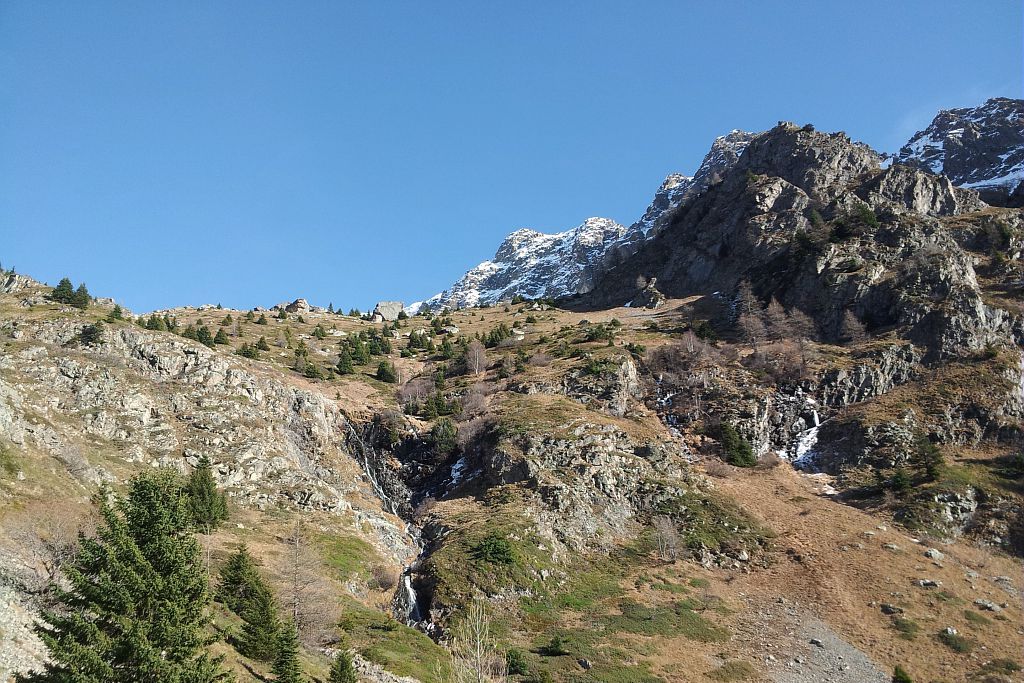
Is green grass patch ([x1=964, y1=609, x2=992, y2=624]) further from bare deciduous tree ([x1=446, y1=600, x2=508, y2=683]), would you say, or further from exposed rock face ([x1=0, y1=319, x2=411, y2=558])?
exposed rock face ([x1=0, y1=319, x2=411, y2=558])

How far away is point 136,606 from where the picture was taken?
66.3 feet

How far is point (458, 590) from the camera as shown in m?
47.2

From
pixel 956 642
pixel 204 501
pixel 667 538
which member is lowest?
pixel 956 642

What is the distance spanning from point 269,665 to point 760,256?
120 meters

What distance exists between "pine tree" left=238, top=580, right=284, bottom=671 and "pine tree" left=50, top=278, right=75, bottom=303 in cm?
7134

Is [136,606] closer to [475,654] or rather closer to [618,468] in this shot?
[475,654]

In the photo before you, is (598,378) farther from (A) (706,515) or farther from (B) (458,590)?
(B) (458,590)

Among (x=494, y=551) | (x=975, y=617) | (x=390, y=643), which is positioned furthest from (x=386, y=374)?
(x=975, y=617)

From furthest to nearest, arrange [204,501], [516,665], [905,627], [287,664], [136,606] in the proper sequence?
1. [204,501]
2. [905,627]
3. [516,665]
4. [287,664]
5. [136,606]

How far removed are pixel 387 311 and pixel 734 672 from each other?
134383 millimetres

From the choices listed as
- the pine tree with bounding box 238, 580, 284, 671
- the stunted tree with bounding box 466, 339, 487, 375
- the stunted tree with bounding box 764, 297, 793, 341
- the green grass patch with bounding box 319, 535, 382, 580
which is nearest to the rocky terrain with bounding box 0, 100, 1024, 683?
the green grass patch with bounding box 319, 535, 382, 580

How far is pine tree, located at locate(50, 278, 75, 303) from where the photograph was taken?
8288cm

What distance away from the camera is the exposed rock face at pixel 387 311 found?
15715 centimetres

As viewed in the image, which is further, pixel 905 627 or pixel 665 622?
pixel 665 622
